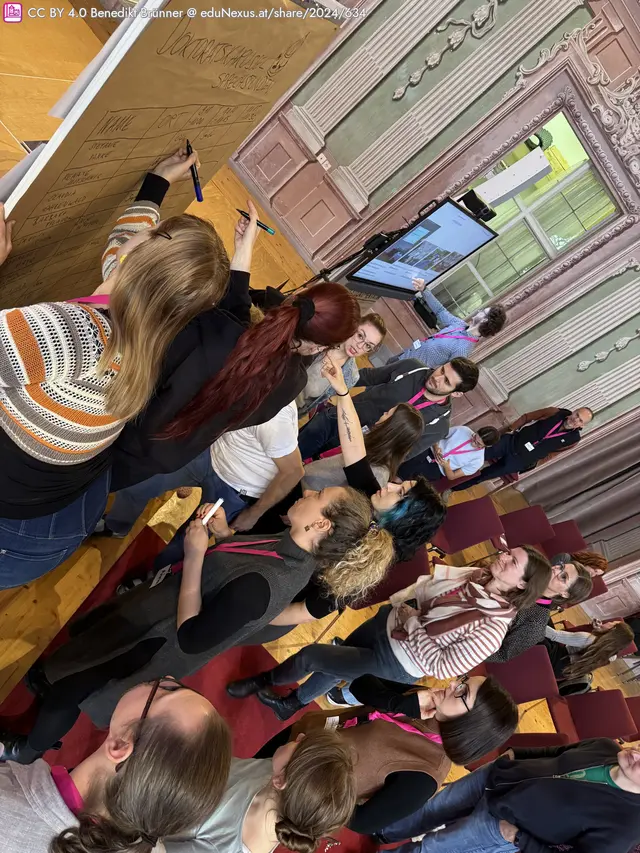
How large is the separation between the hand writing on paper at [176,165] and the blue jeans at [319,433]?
149cm

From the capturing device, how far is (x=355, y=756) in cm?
201

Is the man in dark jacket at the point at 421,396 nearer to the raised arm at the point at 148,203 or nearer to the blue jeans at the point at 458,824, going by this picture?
the raised arm at the point at 148,203

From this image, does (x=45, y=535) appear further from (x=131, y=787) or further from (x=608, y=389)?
(x=608, y=389)

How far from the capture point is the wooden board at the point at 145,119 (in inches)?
55.4

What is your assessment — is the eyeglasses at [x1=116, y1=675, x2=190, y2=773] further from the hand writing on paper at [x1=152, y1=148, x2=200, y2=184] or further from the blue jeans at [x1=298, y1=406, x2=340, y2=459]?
the blue jeans at [x1=298, y1=406, x2=340, y2=459]

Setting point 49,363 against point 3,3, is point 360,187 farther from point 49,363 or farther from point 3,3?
point 49,363

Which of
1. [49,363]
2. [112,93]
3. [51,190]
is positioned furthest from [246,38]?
[49,363]

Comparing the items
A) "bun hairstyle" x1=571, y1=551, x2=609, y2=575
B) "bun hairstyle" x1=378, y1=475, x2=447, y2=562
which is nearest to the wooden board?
"bun hairstyle" x1=378, y1=475, x2=447, y2=562

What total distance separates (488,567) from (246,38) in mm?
2370

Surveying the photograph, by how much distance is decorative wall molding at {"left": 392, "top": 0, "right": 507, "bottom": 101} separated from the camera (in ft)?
13.8

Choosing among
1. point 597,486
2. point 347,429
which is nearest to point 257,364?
point 347,429

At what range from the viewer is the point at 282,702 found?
267 centimetres

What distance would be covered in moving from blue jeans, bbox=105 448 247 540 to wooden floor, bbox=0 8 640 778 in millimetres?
283

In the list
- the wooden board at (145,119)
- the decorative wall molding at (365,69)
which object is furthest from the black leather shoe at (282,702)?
the decorative wall molding at (365,69)
